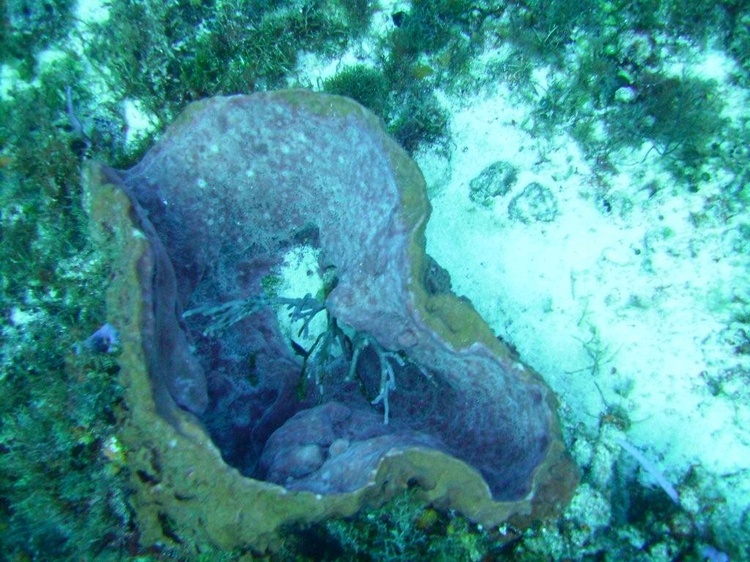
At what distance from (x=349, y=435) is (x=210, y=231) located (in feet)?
6.18

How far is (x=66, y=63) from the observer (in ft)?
12.7

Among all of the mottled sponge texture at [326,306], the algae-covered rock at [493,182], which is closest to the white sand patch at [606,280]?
the algae-covered rock at [493,182]

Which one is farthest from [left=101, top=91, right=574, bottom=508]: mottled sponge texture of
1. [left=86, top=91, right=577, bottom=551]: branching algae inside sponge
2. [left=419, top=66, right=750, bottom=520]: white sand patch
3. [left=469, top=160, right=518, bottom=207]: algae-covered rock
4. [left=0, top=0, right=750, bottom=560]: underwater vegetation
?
[left=469, top=160, right=518, bottom=207]: algae-covered rock

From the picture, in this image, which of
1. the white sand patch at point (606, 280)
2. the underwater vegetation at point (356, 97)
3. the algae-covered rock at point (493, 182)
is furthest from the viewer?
the algae-covered rock at point (493, 182)

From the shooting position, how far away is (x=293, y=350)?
12.3 feet

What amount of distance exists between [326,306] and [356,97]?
190 cm

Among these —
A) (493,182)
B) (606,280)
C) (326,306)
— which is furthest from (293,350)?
(606,280)

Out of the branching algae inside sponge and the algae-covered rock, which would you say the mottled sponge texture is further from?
the algae-covered rock

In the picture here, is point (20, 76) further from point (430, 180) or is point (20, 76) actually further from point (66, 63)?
point (430, 180)

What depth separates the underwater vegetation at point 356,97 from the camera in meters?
3.08

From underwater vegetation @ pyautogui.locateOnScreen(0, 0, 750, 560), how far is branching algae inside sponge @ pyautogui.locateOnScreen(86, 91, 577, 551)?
46 centimetres

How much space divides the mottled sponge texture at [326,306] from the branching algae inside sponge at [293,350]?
0.5 inches

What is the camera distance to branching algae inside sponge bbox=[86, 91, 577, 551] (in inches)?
96.2

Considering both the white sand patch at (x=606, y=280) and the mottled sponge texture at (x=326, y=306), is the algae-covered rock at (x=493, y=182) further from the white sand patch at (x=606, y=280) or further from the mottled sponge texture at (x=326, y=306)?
the mottled sponge texture at (x=326, y=306)
